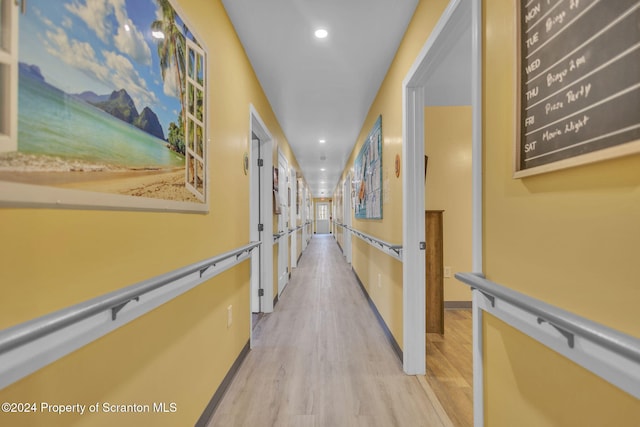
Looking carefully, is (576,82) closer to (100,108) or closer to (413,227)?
(100,108)

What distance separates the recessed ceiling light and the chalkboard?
152 cm

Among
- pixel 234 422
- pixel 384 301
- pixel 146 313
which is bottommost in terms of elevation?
pixel 234 422

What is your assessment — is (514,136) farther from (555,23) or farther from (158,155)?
(158,155)

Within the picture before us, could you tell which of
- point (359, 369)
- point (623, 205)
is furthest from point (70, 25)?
point (359, 369)

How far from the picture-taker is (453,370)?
2176 mm

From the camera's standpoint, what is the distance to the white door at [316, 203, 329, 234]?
18.8 metres

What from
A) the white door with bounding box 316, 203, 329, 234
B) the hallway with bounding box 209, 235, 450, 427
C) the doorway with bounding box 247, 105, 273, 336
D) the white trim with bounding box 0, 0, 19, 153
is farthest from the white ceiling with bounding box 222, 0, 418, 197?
the white door with bounding box 316, 203, 329, 234

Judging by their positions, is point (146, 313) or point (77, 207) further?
point (146, 313)

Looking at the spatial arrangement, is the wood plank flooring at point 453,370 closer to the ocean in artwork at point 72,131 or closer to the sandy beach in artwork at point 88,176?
the sandy beach in artwork at point 88,176

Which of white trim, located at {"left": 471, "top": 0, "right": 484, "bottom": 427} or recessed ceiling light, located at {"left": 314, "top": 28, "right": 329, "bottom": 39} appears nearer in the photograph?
white trim, located at {"left": 471, "top": 0, "right": 484, "bottom": 427}

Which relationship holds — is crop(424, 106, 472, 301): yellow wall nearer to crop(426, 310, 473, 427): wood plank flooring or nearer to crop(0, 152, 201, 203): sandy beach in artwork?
crop(426, 310, 473, 427): wood plank flooring

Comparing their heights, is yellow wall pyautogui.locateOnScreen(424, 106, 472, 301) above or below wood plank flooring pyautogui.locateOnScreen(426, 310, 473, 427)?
above

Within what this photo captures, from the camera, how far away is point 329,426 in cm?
160

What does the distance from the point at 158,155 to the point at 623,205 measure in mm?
1418
